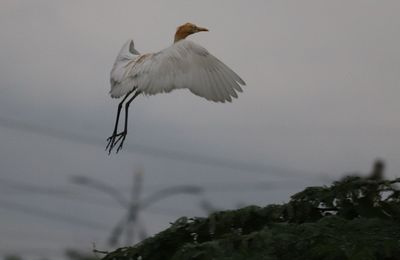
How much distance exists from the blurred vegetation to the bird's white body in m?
2.97

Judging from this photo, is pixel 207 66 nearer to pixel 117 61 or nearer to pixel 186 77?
pixel 186 77

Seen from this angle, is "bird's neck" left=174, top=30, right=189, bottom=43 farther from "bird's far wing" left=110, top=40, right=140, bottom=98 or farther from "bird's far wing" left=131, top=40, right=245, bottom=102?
"bird's far wing" left=131, top=40, right=245, bottom=102

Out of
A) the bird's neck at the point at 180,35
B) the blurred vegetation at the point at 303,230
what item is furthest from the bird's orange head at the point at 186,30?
the blurred vegetation at the point at 303,230

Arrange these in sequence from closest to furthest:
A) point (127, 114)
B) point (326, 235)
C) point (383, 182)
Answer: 1. point (326, 235)
2. point (383, 182)
3. point (127, 114)

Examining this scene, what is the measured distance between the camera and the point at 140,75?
904 centimetres

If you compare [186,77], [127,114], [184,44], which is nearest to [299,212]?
[186,77]

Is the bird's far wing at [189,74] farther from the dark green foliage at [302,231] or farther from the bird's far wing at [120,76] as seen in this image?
the dark green foliage at [302,231]

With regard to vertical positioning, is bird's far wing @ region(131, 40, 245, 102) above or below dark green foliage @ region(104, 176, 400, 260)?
above

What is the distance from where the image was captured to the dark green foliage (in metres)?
4.44

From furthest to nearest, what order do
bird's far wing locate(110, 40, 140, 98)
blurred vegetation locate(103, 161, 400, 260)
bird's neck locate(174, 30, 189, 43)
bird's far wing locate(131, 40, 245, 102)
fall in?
bird's neck locate(174, 30, 189, 43)
bird's far wing locate(110, 40, 140, 98)
bird's far wing locate(131, 40, 245, 102)
blurred vegetation locate(103, 161, 400, 260)

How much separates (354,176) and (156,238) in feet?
3.97

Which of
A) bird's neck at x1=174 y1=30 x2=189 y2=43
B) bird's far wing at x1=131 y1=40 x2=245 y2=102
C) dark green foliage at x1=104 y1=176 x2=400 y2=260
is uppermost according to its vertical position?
bird's neck at x1=174 y1=30 x2=189 y2=43

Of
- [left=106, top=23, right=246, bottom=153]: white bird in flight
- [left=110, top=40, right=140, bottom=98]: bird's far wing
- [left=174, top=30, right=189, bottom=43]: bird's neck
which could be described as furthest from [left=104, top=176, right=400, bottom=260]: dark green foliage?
[left=174, top=30, right=189, bottom=43]: bird's neck

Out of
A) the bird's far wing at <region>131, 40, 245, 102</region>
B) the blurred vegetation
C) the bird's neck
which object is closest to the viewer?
the blurred vegetation
